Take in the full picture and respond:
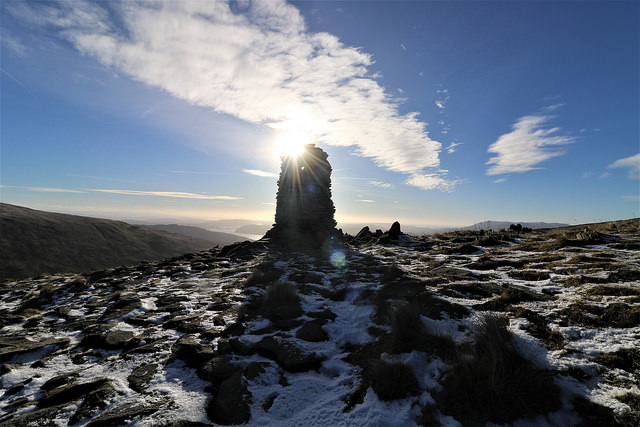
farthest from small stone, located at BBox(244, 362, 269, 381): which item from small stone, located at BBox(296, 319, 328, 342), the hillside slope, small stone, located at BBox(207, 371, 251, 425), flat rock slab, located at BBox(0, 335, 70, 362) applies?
the hillside slope

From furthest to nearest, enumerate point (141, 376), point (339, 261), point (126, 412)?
1. point (339, 261)
2. point (141, 376)
3. point (126, 412)

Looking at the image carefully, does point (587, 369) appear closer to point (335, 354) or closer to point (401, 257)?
point (335, 354)

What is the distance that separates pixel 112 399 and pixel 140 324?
3.45 m

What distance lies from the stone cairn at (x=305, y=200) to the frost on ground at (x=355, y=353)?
15.2m

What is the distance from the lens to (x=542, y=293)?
629 centimetres

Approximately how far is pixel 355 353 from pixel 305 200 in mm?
20056

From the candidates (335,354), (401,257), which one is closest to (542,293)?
(335,354)

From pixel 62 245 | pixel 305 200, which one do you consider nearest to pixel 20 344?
pixel 305 200

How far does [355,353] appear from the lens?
5.26 meters

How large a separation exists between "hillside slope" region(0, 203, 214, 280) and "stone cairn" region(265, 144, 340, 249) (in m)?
62.3

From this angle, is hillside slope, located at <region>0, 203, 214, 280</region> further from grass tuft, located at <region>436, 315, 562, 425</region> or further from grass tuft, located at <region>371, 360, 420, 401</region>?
grass tuft, located at <region>436, 315, 562, 425</region>

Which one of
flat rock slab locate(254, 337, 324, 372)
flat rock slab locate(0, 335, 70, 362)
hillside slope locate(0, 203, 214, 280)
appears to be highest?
flat rock slab locate(254, 337, 324, 372)

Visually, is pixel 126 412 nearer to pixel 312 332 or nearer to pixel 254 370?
pixel 254 370

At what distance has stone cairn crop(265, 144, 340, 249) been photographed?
80.6 ft
